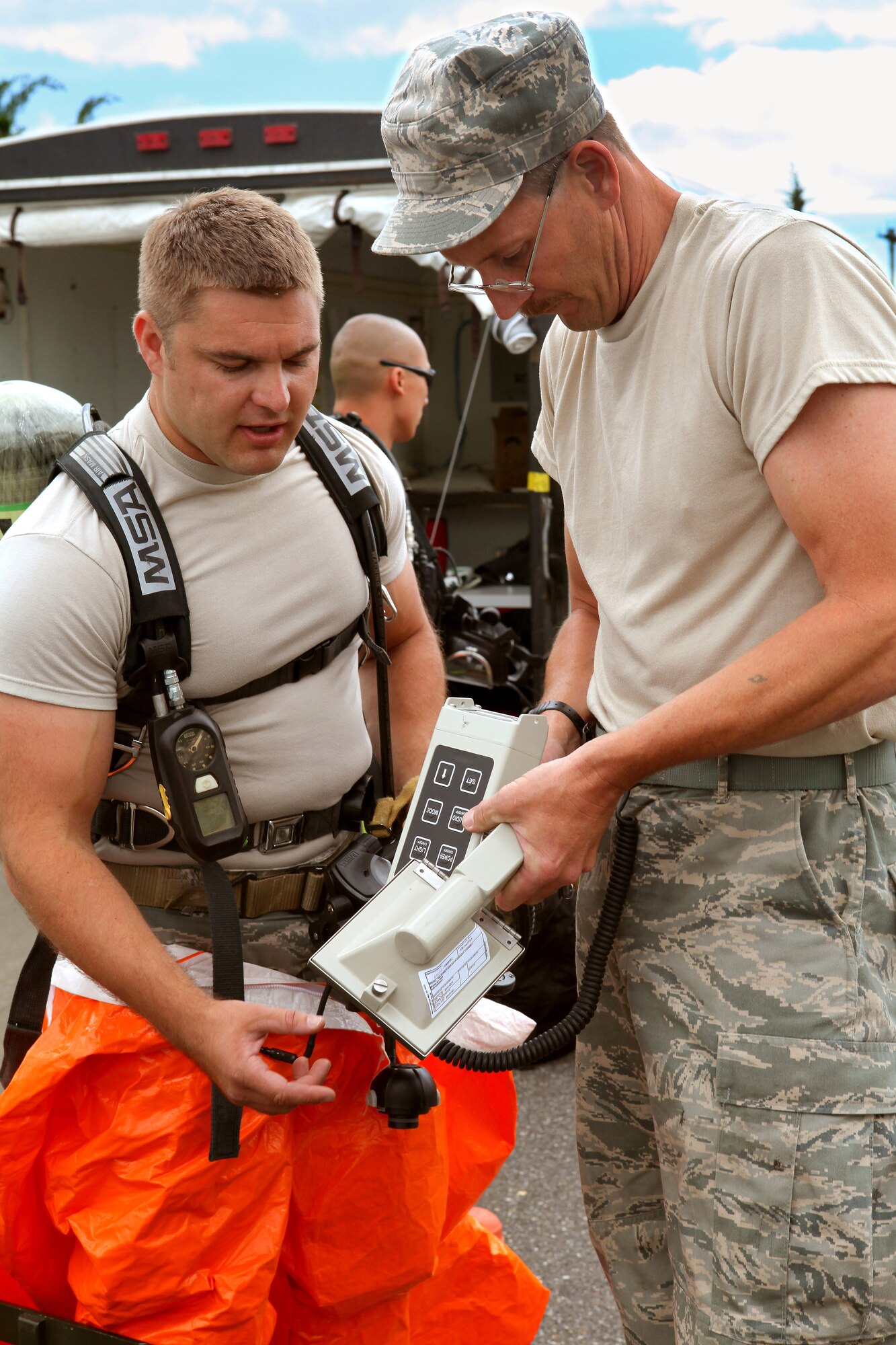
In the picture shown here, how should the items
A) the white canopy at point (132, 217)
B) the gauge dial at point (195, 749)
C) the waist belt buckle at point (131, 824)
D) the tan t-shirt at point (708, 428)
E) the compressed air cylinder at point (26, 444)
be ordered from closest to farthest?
the tan t-shirt at point (708, 428) < the gauge dial at point (195, 749) < the waist belt buckle at point (131, 824) < the compressed air cylinder at point (26, 444) < the white canopy at point (132, 217)

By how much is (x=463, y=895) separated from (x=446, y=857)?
0.10 m

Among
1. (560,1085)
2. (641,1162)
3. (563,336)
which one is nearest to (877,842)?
(641,1162)

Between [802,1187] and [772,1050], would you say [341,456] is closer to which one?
[772,1050]

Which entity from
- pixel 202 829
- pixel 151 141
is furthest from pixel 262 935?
pixel 151 141

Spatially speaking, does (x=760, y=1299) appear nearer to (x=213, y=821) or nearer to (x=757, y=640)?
(x=757, y=640)

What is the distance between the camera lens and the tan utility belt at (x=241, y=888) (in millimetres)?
1880

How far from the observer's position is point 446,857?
61.6 inches

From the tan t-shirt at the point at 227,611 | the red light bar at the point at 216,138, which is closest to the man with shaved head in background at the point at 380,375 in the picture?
the red light bar at the point at 216,138

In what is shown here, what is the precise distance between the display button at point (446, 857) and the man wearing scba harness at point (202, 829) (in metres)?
0.34

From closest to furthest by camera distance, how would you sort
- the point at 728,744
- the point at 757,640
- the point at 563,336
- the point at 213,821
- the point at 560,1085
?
the point at 728,744, the point at 757,640, the point at 213,821, the point at 563,336, the point at 560,1085

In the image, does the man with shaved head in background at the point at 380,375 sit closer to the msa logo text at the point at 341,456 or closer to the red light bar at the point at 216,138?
the red light bar at the point at 216,138

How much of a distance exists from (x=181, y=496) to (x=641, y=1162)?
127cm

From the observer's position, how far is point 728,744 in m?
1.41

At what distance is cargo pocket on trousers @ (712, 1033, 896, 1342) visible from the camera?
143cm
